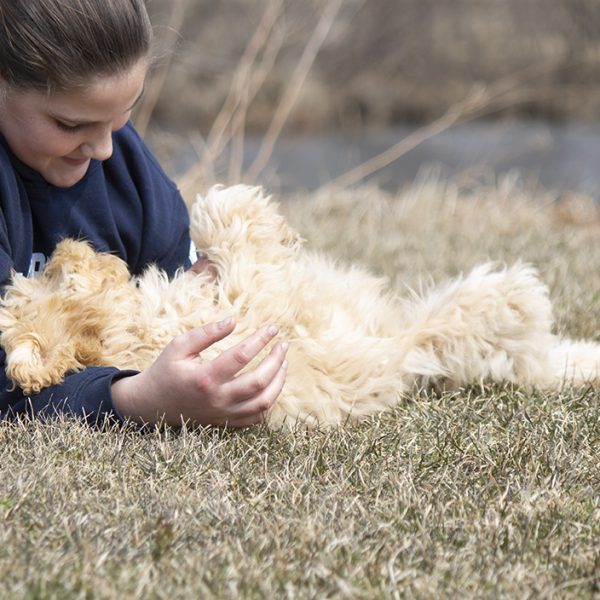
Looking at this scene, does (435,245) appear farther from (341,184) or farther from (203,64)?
(203,64)

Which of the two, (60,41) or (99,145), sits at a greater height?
(60,41)

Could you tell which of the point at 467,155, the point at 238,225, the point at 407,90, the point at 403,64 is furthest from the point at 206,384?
the point at 403,64

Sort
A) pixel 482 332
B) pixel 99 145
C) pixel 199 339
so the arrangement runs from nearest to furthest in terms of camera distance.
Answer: pixel 199 339, pixel 99 145, pixel 482 332

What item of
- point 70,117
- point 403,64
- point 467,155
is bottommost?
point 467,155

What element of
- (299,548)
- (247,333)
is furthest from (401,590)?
(247,333)

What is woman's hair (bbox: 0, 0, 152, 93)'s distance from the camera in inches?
92.5

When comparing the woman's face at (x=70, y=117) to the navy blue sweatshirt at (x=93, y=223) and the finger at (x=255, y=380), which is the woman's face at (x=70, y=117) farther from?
the finger at (x=255, y=380)

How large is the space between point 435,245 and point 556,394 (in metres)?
2.71

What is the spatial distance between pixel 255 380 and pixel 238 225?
584 millimetres

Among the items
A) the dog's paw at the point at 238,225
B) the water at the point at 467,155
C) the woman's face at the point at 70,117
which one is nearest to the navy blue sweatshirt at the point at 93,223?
the woman's face at the point at 70,117

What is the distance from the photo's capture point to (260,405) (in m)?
2.31

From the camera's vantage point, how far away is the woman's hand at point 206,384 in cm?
225

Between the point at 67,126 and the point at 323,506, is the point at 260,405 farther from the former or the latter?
the point at 67,126

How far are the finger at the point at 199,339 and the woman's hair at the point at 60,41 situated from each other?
694mm
